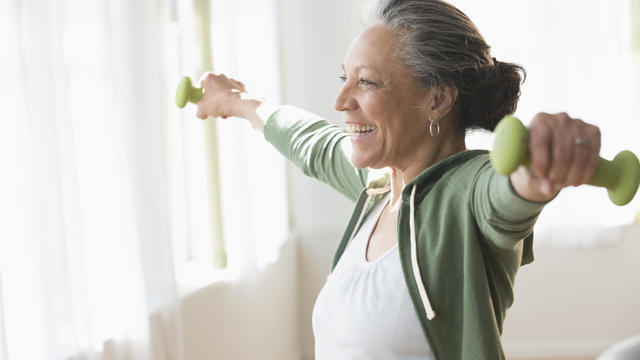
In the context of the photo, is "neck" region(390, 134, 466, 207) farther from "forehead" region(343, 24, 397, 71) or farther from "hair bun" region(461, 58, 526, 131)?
"forehead" region(343, 24, 397, 71)

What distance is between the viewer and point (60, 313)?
1.70 m

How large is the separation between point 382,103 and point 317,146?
0.48 meters

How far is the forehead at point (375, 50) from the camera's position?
50.4 inches

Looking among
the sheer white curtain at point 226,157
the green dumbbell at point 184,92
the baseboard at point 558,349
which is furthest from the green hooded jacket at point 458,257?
the baseboard at point 558,349

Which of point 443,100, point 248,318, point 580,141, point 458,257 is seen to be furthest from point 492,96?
point 248,318

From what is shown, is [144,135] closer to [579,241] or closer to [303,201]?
[303,201]

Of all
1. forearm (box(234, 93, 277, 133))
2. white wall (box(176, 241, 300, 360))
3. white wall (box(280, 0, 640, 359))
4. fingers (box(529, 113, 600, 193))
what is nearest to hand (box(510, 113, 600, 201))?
fingers (box(529, 113, 600, 193))

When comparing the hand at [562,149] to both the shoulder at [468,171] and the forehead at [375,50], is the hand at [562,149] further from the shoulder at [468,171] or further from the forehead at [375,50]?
the forehead at [375,50]

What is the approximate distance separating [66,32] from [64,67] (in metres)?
0.15

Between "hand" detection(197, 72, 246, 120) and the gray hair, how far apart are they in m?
0.64

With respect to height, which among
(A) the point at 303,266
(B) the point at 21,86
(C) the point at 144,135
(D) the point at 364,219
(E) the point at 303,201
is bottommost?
(A) the point at 303,266

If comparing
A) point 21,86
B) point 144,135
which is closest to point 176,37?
point 144,135

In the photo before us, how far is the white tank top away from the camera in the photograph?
1157mm

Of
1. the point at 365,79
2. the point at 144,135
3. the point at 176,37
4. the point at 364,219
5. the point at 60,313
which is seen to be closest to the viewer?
the point at 365,79
